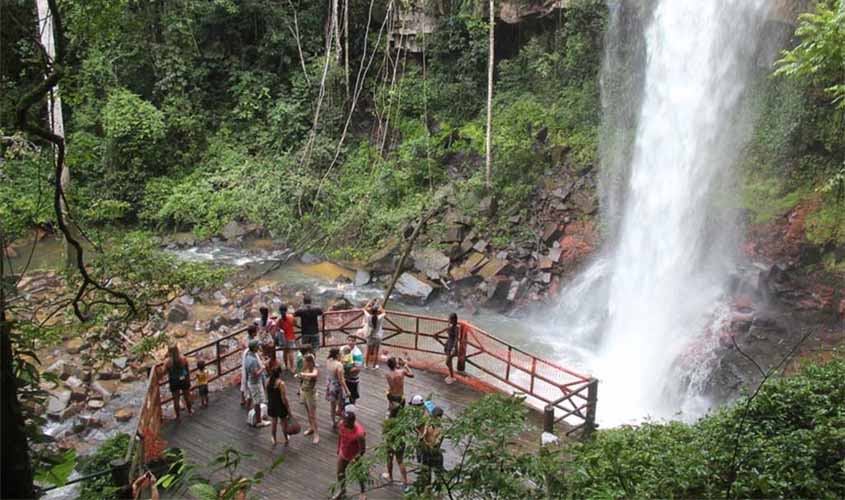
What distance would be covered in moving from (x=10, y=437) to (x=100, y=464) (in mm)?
5606

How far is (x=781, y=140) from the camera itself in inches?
663

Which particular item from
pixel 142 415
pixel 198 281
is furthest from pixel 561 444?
pixel 198 281

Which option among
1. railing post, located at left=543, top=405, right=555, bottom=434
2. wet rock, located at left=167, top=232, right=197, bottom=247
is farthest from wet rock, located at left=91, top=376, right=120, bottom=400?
wet rock, located at left=167, top=232, right=197, bottom=247

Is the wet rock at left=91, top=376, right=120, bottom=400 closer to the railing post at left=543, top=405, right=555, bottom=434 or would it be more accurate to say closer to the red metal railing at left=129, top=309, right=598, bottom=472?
the red metal railing at left=129, top=309, right=598, bottom=472

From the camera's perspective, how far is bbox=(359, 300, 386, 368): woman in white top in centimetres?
1057

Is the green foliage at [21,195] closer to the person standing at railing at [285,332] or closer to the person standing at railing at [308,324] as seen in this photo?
the person standing at railing at [285,332]

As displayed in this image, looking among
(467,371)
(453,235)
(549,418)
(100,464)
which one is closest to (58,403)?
(100,464)

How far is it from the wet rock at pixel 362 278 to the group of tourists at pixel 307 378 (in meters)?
8.89

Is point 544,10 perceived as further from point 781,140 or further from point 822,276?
point 822,276

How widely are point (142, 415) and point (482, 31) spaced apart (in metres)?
19.7

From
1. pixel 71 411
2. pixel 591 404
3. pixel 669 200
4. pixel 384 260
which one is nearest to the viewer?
pixel 591 404

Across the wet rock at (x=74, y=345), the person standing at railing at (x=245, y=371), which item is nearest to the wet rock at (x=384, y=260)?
the wet rock at (x=74, y=345)

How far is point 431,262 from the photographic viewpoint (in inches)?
770

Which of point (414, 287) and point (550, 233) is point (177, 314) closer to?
point (414, 287)
